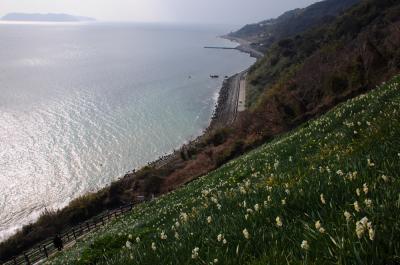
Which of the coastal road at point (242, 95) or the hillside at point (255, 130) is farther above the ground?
the hillside at point (255, 130)

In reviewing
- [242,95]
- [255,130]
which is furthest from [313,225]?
[242,95]

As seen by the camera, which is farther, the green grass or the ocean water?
the ocean water

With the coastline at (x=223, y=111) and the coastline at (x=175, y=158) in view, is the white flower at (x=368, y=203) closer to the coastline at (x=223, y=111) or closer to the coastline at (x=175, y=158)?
the coastline at (x=175, y=158)

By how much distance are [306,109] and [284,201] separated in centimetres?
4807

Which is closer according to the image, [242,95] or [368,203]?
[368,203]

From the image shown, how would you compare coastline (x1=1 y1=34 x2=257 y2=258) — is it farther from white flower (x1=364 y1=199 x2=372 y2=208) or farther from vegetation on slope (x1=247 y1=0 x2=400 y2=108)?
white flower (x1=364 y1=199 x2=372 y2=208)

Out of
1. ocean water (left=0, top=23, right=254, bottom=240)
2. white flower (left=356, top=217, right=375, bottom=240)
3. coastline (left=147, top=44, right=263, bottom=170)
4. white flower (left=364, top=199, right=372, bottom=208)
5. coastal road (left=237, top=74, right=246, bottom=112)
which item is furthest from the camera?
coastal road (left=237, top=74, right=246, bottom=112)

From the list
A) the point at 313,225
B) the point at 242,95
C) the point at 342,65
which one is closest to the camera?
the point at 313,225

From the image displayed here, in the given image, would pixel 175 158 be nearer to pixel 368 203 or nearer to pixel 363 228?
pixel 368 203

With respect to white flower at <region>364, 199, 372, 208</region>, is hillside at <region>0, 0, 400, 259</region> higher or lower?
lower

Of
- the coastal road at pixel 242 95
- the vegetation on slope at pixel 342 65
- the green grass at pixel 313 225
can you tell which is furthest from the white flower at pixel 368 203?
the coastal road at pixel 242 95

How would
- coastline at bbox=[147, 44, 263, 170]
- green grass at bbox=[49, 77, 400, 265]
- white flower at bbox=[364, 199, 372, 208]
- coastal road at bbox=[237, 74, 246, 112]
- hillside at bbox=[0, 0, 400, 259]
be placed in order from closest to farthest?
1. green grass at bbox=[49, 77, 400, 265]
2. white flower at bbox=[364, 199, 372, 208]
3. hillside at bbox=[0, 0, 400, 259]
4. coastline at bbox=[147, 44, 263, 170]
5. coastal road at bbox=[237, 74, 246, 112]

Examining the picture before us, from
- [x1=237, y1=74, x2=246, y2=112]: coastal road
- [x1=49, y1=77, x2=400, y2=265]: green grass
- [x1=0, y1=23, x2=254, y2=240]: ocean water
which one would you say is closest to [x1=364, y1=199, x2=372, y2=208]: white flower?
[x1=49, y1=77, x2=400, y2=265]: green grass

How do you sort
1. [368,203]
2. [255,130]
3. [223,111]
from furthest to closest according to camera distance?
[223,111] < [255,130] < [368,203]
